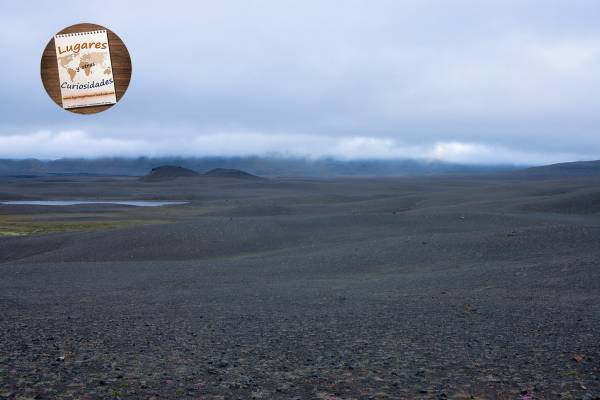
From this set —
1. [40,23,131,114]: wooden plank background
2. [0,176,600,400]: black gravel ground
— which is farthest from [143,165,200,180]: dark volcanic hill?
[40,23,131,114]: wooden plank background

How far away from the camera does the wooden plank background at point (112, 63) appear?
5359 millimetres

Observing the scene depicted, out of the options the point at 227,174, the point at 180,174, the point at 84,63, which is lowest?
the point at 227,174

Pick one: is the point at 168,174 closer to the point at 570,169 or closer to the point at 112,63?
the point at 570,169

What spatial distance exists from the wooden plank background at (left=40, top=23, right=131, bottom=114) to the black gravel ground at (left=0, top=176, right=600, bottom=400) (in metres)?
2.73

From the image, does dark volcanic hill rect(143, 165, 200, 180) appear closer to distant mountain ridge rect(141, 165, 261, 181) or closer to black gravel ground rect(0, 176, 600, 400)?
distant mountain ridge rect(141, 165, 261, 181)

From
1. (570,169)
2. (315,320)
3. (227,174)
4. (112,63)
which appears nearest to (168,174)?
(227,174)

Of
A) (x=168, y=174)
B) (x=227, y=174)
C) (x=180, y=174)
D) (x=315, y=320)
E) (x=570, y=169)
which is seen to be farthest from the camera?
(x=570, y=169)

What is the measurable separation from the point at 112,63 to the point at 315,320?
590 cm

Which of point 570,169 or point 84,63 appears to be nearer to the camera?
point 84,63

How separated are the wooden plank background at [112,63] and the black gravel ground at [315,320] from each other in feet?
8.95

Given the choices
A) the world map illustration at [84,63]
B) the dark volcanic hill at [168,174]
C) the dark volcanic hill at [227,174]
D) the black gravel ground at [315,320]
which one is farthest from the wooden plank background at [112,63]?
the dark volcanic hill at [227,174]

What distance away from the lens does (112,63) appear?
546cm

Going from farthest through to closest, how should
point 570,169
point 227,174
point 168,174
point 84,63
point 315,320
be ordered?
point 570,169
point 227,174
point 168,174
point 315,320
point 84,63

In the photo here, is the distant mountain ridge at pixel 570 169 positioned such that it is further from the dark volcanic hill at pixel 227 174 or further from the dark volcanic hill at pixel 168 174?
the dark volcanic hill at pixel 168 174
